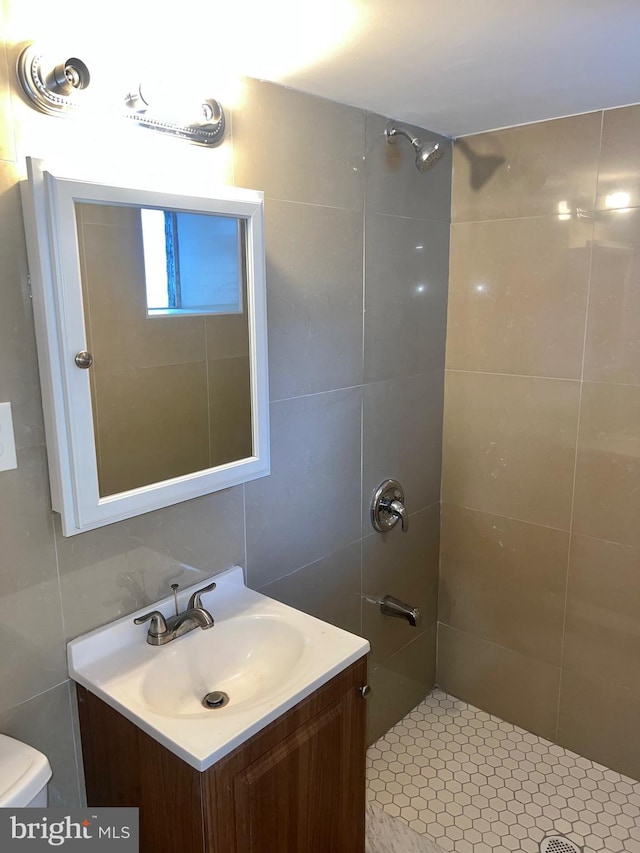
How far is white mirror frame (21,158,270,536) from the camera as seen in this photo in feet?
3.73

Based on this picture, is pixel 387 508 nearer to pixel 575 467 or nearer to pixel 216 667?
pixel 575 467

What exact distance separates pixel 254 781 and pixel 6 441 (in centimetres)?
81

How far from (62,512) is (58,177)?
620 millimetres

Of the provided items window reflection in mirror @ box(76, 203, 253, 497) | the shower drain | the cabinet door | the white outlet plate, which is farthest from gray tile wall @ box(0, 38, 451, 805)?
the shower drain

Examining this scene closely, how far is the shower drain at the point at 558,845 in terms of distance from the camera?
74.7 inches

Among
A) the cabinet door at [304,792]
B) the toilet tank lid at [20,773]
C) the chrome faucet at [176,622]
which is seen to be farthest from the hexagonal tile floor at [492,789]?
the toilet tank lid at [20,773]

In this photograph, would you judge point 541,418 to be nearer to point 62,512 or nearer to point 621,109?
point 621,109

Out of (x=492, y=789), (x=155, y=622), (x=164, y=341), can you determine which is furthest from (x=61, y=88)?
(x=492, y=789)

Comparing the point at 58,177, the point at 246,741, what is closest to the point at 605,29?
the point at 58,177

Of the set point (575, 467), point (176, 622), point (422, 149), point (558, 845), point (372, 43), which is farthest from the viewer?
point (575, 467)

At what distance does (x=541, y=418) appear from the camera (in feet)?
7.13

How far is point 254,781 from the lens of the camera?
1.24 meters

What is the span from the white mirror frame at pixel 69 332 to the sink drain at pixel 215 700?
0.46m

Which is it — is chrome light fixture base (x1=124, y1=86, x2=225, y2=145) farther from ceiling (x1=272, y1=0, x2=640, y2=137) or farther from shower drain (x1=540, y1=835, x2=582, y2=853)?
shower drain (x1=540, y1=835, x2=582, y2=853)
